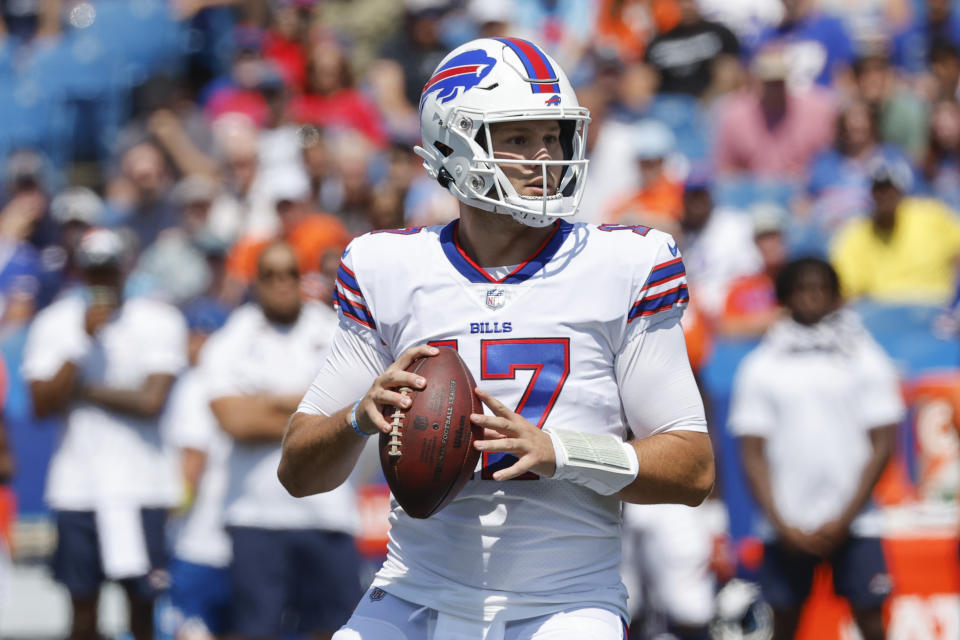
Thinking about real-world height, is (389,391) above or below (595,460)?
above

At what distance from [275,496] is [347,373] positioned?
3209mm

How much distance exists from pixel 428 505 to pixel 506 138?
89 cm

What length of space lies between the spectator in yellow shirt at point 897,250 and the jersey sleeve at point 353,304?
5.56m

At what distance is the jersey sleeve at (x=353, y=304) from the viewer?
3.41 meters

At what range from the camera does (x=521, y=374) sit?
3213mm

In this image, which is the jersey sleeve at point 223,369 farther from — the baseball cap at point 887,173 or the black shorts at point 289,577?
the baseball cap at point 887,173

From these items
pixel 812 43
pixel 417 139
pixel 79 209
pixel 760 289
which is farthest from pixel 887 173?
pixel 79 209

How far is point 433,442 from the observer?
9.96ft

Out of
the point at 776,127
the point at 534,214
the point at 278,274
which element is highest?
the point at 534,214

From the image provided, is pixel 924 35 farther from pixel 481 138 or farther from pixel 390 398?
pixel 390 398

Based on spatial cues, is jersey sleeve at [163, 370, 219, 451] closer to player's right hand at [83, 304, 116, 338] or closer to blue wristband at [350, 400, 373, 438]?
player's right hand at [83, 304, 116, 338]

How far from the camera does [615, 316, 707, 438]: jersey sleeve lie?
3.25 meters

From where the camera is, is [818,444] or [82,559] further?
[82,559]

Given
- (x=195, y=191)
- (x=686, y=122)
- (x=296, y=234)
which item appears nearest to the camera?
(x=296, y=234)
